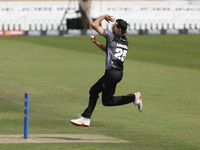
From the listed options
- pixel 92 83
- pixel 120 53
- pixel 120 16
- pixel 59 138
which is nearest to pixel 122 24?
pixel 120 53

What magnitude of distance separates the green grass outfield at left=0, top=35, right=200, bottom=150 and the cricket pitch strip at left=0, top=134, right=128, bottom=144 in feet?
0.99

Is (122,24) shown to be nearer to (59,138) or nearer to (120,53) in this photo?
(120,53)

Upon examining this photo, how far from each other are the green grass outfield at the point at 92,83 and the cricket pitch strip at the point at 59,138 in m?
0.30

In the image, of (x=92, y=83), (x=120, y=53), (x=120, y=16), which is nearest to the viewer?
(x=120, y=53)

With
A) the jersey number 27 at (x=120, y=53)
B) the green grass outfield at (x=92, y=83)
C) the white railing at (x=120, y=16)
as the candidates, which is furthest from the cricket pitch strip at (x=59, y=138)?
the white railing at (x=120, y=16)

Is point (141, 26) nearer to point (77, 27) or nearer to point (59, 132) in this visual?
point (77, 27)

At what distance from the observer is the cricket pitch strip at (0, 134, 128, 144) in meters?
10.4

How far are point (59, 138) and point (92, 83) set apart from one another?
8784 millimetres

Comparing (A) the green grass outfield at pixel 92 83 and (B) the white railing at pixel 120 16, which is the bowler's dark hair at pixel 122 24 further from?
(B) the white railing at pixel 120 16

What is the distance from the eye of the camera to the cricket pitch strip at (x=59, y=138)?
10.4m

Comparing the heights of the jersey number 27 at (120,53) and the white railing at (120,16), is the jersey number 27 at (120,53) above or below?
above

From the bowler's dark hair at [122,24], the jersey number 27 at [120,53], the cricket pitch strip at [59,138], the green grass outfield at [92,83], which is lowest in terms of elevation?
the green grass outfield at [92,83]

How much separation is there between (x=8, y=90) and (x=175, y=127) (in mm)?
6533

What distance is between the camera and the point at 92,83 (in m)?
19.6
